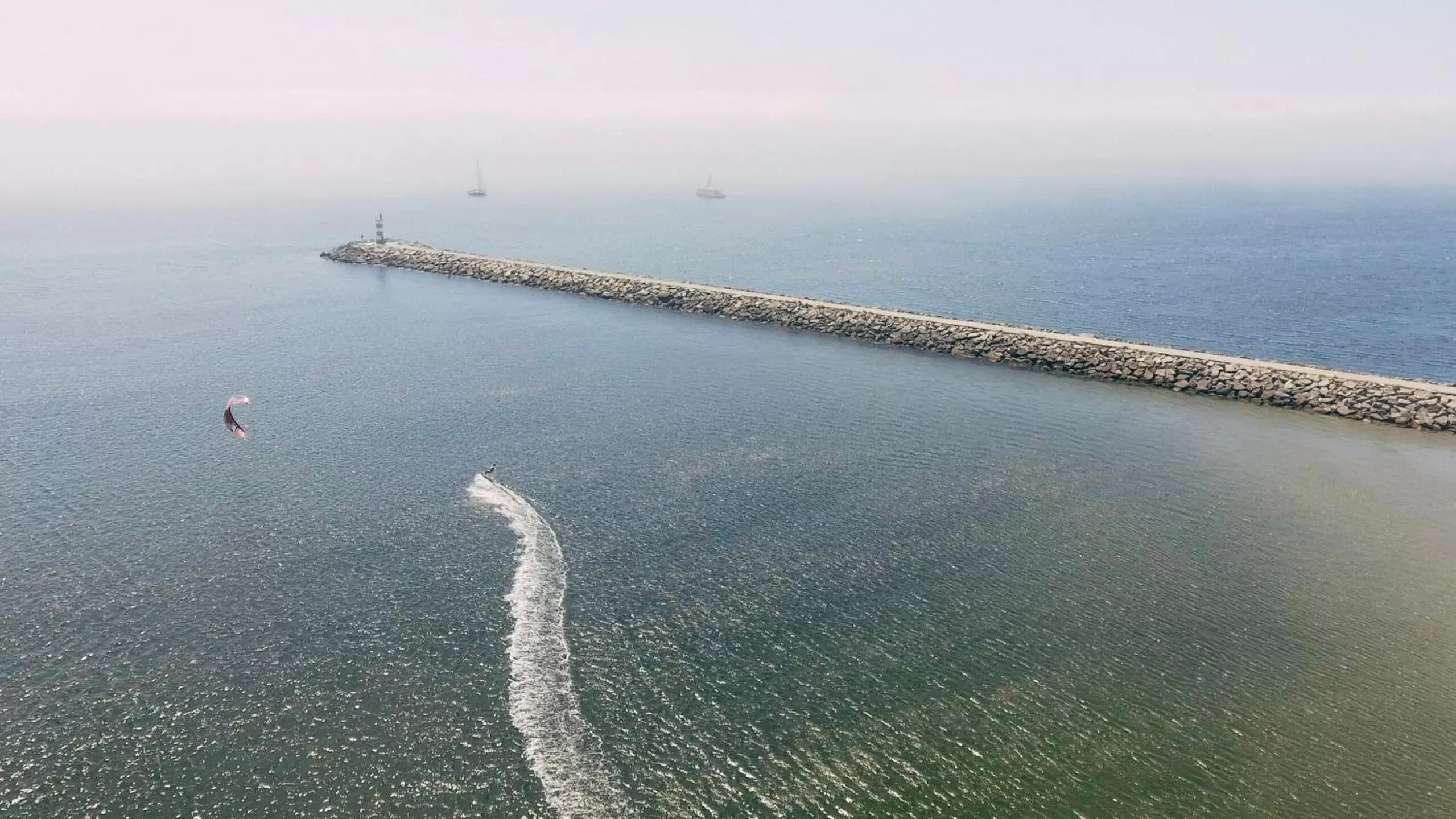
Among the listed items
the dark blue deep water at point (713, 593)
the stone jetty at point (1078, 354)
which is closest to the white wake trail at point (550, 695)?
the dark blue deep water at point (713, 593)

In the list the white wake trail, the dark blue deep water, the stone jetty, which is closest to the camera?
the white wake trail

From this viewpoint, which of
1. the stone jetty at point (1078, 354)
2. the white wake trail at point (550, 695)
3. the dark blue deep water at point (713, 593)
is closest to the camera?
the white wake trail at point (550, 695)

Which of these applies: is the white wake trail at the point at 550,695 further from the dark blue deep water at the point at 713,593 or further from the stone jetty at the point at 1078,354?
the stone jetty at the point at 1078,354

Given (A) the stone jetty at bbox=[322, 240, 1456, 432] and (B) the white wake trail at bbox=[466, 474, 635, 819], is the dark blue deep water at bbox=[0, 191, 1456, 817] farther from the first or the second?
(A) the stone jetty at bbox=[322, 240, 1456, 432]

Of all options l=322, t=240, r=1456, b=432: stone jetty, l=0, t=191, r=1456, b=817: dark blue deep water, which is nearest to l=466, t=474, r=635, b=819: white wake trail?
l=0, t=191, r=1456, b=817: dark blue deep water

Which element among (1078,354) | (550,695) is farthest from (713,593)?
(1078,354)

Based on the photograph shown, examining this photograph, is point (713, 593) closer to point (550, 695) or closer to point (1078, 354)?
point (550, 695)

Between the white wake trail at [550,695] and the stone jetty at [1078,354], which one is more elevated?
the stone jetty at [1078,354]

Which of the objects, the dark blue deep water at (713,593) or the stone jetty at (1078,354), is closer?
the dark blue deep water at (713,593)
